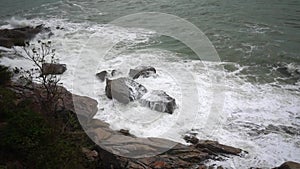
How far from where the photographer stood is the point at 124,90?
12938mm

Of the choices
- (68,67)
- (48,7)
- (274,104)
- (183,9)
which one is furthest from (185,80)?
(48,7)

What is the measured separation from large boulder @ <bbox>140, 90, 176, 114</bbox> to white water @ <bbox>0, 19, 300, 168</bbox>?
24 centimetres

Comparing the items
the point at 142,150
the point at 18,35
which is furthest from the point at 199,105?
the point at 18,35

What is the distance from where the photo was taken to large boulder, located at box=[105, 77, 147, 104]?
12727 millimetres

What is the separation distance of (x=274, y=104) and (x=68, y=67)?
1049cm

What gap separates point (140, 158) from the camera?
866 centimetres

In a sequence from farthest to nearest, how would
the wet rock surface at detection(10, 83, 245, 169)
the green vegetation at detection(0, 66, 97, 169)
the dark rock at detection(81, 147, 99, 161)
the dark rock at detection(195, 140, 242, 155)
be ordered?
1. the dark rock at detection(195, 140, 242, 155)
2. the wet rock surface at detection(10, 83, 245, 169)
3. the dark rock at detection(81, 147, 99, 161)
4. the green vegetation at detection(0, 66, 97, 169)

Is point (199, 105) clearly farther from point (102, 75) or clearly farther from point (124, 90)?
point (102, 75)

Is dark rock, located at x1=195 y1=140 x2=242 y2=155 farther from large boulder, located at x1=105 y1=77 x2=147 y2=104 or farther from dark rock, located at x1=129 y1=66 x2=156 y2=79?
dark rock, located at x1=129 y1=66 x2=156 y2=79

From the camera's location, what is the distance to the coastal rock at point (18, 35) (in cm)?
1809

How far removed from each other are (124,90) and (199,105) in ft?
10.9

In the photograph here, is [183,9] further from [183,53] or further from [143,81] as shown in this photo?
[143,81]

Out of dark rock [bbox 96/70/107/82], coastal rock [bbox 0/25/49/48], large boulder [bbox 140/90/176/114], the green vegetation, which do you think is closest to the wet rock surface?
the green vegetation

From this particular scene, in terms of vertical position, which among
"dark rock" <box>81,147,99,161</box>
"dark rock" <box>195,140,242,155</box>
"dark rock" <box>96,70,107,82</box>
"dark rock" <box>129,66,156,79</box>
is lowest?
"dark rock" <box>195,140,242,155</box>
